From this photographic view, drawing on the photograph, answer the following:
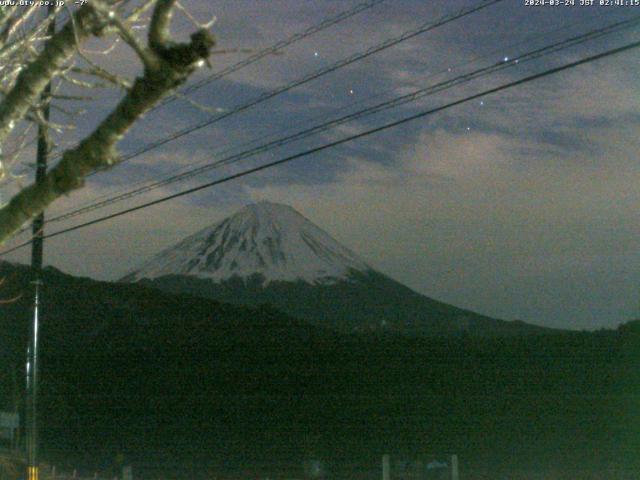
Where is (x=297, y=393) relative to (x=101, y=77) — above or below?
below

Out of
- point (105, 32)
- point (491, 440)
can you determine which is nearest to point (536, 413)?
point (491, 440)

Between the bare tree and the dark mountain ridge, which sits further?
the dark mountain ridge

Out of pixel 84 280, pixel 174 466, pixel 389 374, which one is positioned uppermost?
pixel 84 280

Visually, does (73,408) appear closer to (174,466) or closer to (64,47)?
(174,466)

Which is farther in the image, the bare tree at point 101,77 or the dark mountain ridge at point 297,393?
the dark mountain ridge at point 297,393

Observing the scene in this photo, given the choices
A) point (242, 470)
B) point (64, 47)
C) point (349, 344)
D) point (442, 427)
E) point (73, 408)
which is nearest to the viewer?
point (64, 47)

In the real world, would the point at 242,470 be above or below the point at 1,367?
below

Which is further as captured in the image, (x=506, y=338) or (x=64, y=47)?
(x=506, y=338)

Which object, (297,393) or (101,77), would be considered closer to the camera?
(101,77)

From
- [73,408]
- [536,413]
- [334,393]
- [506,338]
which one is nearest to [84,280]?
[73,408]

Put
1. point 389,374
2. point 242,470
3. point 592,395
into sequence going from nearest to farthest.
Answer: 1. point 242,470
2. point 592,395
3. point 389,374
